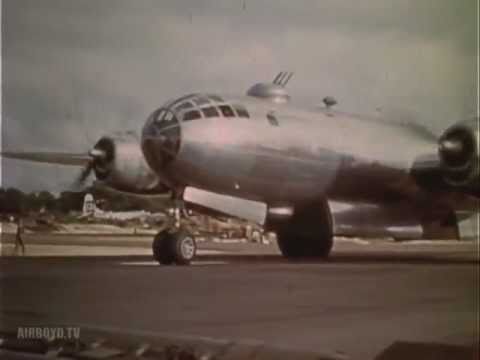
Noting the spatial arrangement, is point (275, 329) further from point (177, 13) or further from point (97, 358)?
point (177, 13)

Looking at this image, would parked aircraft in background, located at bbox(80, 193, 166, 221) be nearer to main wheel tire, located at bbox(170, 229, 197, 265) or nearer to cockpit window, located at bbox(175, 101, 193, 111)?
main wheel tire, located at bbox(170, 229, 197, 265)

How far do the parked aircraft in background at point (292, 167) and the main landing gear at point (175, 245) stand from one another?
0.09 m

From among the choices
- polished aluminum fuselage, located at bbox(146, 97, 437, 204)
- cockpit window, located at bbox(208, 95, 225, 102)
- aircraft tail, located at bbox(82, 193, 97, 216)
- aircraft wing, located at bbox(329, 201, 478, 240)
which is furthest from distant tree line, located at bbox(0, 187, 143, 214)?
aircraft wing, located at bbox(329, 201, 478, 240)

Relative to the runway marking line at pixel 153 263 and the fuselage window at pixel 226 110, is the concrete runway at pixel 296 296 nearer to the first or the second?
the runway marking line at pixel 153 263

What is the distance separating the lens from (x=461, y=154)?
5.92 ft

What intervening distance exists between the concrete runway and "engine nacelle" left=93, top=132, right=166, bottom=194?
184 mm

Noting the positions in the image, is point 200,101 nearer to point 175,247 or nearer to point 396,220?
point 175,247

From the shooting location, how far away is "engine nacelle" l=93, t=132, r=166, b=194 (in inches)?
79.6

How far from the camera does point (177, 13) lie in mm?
2086

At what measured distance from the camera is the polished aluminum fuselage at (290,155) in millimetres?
1929

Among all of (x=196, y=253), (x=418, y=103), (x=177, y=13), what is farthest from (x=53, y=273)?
(x=418, y=103)

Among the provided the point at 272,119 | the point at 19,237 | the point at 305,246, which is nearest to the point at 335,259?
the point at 305,246

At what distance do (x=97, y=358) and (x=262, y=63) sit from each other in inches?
35.8
